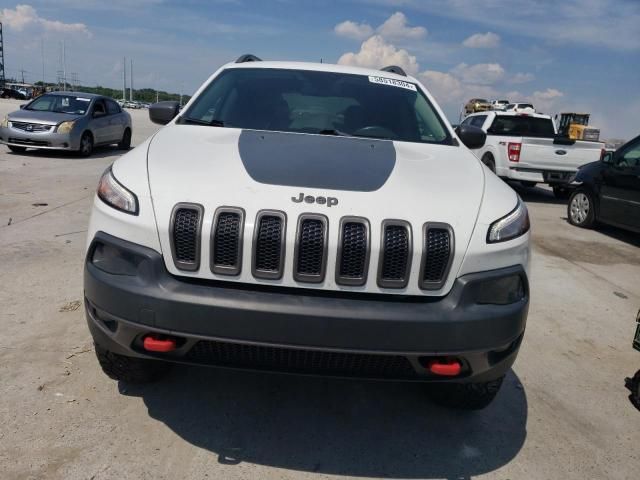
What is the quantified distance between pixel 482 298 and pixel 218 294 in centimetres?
105

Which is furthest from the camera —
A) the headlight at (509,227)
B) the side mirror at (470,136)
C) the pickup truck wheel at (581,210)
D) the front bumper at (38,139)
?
the front bumper at (38,139)

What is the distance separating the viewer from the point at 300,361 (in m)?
2.20

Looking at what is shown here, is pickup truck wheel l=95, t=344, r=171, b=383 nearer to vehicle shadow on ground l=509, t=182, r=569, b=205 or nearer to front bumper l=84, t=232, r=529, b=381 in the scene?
front bumper l=84, t=232, r=529, b=381

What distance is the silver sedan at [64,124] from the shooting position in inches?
484

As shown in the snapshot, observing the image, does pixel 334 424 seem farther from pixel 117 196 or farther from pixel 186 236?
pixel 117 196

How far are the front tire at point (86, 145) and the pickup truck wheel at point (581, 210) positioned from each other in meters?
10.5

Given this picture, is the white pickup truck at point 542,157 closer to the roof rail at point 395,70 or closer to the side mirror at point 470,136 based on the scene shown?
the roof rail at point 395,70

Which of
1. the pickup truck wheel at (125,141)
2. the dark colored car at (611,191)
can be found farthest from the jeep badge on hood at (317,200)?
the pickup truck wheel at (125,141)

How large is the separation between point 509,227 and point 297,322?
1.01 m

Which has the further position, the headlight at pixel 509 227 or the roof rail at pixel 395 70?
the roof rail at pixel 395 70

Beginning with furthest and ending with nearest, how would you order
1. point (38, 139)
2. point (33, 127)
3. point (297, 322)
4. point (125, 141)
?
point (125, 141), point (33, 127), point (38, 139), point (297, 322)

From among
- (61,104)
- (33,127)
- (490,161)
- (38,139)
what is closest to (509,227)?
(490,161)

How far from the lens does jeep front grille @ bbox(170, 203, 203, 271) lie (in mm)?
2141

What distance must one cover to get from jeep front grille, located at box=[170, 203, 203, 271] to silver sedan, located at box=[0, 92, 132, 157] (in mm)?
11573
